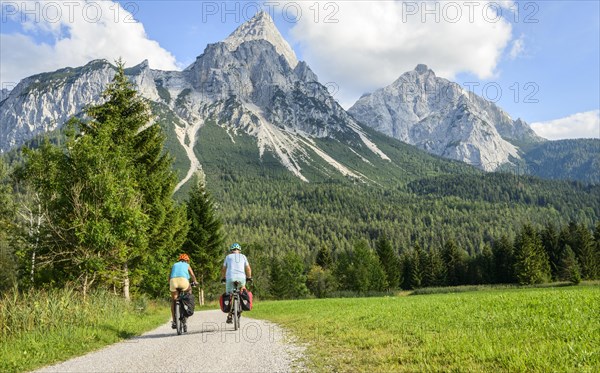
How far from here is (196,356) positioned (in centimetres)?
922

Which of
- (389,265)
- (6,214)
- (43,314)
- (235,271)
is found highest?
(6,214)

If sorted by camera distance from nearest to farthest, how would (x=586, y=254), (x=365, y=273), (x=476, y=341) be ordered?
(x=476, y=341) → (x=586, y=254) → (x=365, y=273)

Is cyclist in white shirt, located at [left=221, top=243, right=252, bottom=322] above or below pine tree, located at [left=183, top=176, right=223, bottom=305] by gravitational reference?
below

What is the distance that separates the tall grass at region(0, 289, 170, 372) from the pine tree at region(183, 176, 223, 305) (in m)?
29.7

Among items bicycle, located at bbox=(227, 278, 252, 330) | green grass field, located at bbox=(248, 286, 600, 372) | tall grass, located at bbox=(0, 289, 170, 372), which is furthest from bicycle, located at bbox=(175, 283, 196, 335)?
green grass field, located at bbox=(248, 286, 600, 372)

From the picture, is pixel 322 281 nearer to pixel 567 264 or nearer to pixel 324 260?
pixel 324 260

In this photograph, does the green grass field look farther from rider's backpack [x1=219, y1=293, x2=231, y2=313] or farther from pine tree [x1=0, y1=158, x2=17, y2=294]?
pine tree [x1=0, y1=158, x2=17, y2=294]

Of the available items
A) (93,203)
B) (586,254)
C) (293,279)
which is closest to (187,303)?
(93,203)

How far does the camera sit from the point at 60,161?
19766mm

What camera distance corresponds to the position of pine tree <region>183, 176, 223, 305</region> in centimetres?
4562

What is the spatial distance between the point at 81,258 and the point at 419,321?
15445 mm

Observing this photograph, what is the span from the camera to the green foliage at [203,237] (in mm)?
45625

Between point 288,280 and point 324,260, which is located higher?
point 324,260

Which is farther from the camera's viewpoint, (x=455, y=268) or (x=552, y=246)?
(x=455, y=268)
